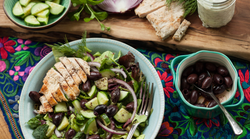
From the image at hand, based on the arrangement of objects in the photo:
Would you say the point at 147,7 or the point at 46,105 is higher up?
the point at 147,7

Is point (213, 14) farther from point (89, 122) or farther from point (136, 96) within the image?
point (89, 122)

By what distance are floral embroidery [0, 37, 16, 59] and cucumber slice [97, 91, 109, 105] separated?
142 centimetres

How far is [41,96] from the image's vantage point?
212 cm

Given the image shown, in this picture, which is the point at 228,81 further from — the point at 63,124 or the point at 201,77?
the point at 63,124

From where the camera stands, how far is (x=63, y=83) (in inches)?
81.3

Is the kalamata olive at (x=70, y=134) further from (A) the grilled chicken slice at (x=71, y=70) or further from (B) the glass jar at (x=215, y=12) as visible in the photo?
(B) the glass jar at (x=215, y=12)

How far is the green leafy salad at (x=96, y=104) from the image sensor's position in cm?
199

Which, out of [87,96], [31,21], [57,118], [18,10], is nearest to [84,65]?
[87,96]

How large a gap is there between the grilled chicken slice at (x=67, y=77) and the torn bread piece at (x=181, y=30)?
3.78ft

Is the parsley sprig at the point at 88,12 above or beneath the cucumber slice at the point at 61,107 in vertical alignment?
above

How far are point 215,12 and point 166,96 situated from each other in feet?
3.17

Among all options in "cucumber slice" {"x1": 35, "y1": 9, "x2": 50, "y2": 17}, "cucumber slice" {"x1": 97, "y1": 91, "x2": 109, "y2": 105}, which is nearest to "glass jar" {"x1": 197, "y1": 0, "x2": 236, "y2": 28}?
"cucumber slice" {"x1": 97, "y1": 91, "x2": 109, "y2": 105}

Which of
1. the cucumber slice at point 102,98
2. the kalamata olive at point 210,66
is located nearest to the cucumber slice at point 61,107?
the cucumber slice at point 102,98

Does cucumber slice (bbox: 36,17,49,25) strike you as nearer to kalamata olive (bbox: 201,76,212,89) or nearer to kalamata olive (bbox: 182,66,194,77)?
kalamata olive (bbox: 182,66,194,77)
